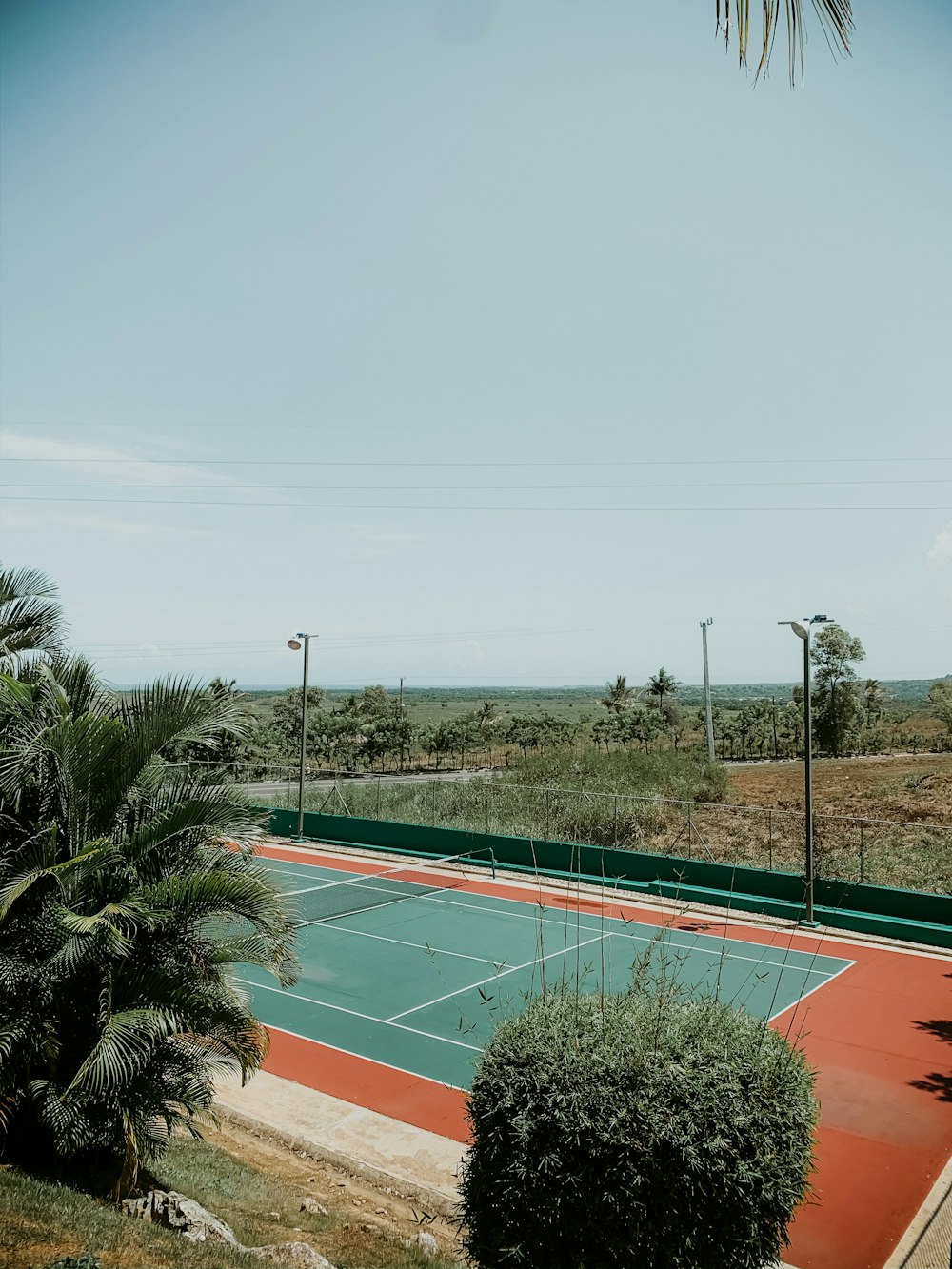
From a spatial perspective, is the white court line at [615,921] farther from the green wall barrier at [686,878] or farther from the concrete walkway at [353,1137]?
the concrete walkway at [353,1137]

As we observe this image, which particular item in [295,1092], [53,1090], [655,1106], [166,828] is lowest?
[295,1092]

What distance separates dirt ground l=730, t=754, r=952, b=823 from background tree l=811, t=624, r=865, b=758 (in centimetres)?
371

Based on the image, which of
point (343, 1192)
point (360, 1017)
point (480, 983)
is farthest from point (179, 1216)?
point (480, 983)

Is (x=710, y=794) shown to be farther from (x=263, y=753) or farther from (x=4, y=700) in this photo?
(x=263, y=753)

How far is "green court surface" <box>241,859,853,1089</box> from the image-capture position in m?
15.7

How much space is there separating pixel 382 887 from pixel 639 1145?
69.6 feet

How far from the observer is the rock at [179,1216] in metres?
7.88

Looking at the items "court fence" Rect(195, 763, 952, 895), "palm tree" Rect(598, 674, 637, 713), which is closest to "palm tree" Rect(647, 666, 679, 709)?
"palm tree" Rect(598, 674, 637, 713)

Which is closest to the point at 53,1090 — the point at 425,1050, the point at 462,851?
the point at 425,1050

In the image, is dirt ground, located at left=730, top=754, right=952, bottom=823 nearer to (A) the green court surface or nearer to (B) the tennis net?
(B) the tennis net

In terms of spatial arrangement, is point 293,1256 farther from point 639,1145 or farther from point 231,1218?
point 639,1145

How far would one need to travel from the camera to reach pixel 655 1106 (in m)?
6.64

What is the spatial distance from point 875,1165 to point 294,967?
717cm

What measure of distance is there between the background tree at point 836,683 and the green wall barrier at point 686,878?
3505 centimetres
